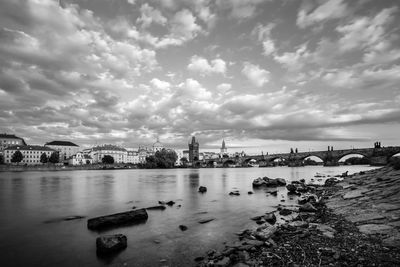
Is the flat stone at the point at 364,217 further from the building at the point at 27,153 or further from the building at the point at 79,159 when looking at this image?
the building at the point at 79,159

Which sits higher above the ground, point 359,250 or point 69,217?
point 359,250

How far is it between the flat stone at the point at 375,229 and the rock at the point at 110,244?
10.4 meters

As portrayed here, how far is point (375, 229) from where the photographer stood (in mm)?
9523

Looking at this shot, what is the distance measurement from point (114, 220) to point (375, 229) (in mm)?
13556

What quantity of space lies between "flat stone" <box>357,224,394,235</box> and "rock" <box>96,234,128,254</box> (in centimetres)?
1042

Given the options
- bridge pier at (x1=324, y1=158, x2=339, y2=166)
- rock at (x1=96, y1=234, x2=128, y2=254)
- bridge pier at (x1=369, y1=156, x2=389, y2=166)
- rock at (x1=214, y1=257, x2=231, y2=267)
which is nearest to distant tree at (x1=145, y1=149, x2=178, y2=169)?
bridge pier at (x1=324, y1=158, x2=339, y2=166)

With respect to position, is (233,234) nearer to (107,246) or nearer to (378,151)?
(107,246)

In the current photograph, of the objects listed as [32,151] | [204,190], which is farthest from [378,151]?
[32,151]

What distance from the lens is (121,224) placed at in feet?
47.1

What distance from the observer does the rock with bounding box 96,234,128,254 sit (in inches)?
389

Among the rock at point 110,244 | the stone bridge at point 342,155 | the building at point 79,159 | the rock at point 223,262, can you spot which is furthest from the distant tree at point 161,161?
the rock at point 223,262

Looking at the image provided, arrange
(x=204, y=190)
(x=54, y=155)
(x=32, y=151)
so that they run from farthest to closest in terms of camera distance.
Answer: (x=32, y=151)
(x=54, y=155)
(x=204, y=190)

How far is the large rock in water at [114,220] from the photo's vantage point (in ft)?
45.9

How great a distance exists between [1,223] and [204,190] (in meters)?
22.2
